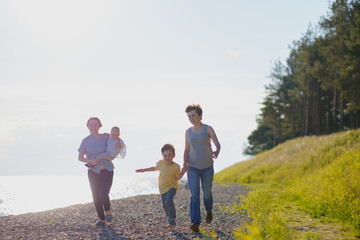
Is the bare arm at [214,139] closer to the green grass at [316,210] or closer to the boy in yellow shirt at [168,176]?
the boy in yellow shirt at [168,176]

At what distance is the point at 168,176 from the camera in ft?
22.9

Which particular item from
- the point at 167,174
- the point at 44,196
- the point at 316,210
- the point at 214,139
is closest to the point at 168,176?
the point at 167,174

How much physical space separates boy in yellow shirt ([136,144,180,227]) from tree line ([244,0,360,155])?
938 inches

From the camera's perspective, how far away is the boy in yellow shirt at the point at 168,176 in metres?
6.91

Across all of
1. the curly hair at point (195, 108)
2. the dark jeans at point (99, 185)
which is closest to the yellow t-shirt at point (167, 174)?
the curly hair at point (195, 108)

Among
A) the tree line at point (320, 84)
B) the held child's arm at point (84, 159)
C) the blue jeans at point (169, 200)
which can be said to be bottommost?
the blue jeans at point (169, 200)

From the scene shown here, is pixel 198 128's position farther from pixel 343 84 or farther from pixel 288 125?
pixel 288 125

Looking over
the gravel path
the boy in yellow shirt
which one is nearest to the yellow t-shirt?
the boy in yellow shirt

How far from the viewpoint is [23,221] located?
30.7ft

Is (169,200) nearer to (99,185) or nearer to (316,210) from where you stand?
(99,185)

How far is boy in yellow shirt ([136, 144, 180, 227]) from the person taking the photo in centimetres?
691

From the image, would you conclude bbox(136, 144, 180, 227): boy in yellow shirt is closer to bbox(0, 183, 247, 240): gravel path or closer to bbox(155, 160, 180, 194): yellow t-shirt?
bbox(155, 160, 180, 194): yellow t-shirt

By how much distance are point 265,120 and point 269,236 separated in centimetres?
4566

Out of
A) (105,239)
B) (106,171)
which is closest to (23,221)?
(106,171)
